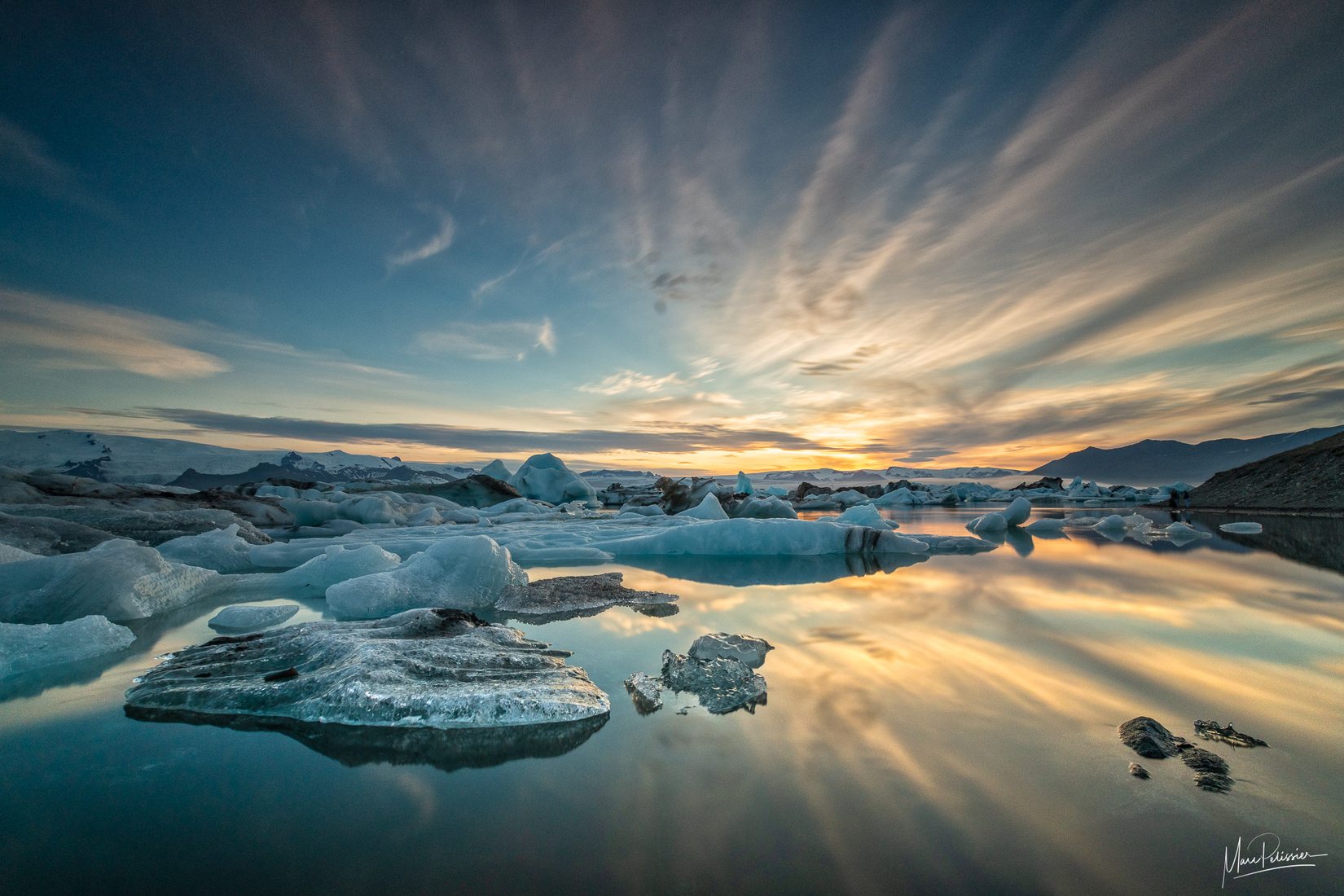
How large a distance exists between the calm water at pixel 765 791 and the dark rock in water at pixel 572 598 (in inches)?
49.2

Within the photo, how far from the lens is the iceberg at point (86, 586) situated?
3611 millimetres

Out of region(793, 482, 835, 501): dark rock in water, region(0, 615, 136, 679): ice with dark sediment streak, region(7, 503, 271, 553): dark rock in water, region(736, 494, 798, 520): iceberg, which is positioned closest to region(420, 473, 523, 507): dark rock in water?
region(736, 494, 798, 520): iceberg

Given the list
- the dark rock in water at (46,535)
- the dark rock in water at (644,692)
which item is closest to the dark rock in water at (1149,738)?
the dark rock in water at (644,692)

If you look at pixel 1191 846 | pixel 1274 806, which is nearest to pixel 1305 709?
pixel 1274 806

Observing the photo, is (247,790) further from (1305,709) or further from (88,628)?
(1305,709)

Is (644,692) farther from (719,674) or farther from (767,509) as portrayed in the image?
(767,509)

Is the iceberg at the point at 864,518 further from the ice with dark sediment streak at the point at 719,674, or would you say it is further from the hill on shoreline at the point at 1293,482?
the hill on shoreline at the point at 1293,482

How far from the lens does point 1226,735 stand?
191 cm

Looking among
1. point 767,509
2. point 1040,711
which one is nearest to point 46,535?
point 1040,711

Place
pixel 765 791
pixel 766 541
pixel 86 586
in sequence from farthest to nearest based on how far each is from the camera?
pixel 766 541, pixel 86 586, pixel 765 791

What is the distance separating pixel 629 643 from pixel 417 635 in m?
1.31

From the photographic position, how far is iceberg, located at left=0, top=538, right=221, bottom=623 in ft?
11.8

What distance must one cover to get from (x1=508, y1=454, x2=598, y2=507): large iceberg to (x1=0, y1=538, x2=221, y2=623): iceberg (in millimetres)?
19000

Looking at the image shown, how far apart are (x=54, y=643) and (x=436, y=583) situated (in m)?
2.09
